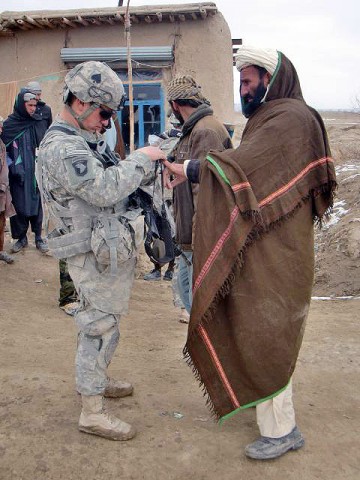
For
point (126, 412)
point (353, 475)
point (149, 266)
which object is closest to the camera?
point (353, 475)

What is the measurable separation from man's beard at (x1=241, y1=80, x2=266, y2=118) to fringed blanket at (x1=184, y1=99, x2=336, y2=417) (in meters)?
0.06

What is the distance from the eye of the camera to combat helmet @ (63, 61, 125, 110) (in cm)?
242

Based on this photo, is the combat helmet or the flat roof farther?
the flat roof

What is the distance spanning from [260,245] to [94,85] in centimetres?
104

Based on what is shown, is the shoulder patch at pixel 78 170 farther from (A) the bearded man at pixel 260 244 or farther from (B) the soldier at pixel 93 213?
(A) the bearded man at pixel 260 244

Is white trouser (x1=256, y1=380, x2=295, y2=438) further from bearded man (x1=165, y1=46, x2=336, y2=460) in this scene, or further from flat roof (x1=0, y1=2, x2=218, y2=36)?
flat roof (x1=0, y1=2, x2=218, y2=36)

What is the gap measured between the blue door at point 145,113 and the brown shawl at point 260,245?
25.4ft

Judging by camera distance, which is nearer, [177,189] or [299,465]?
[299,465]

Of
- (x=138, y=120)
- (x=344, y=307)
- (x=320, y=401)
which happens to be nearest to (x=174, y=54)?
(x=138, y=120)

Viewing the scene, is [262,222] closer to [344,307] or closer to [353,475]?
[353,475]

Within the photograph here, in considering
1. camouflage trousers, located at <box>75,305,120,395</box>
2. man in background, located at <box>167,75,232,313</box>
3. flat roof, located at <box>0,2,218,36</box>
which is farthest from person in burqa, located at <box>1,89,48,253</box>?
camouflage trousers, located at <box>75,305,120,395</box>

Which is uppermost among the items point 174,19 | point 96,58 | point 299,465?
point 174,19

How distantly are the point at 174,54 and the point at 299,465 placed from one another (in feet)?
27.3

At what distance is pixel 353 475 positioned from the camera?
251 cm
